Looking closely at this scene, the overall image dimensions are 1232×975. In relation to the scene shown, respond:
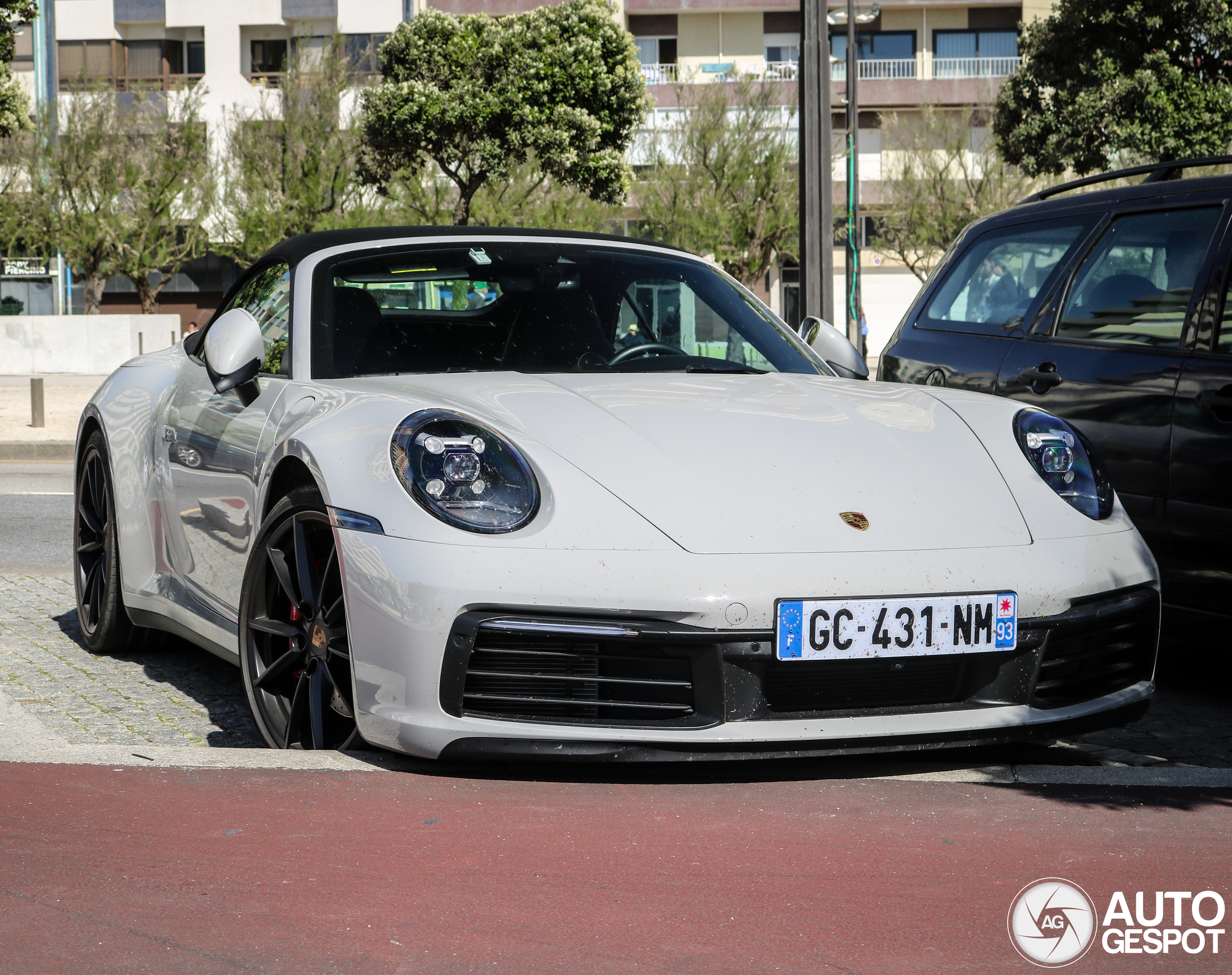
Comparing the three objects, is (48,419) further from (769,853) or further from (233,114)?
(233,114)

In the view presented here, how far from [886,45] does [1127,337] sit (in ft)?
159

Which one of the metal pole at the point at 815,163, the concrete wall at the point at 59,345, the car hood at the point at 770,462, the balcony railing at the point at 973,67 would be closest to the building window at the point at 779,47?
the balcony railing at the point at 973,67

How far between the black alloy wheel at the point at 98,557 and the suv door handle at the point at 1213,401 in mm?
3352

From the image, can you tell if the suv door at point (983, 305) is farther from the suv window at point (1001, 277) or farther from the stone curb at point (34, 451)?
the stone curb at point (34, 451)

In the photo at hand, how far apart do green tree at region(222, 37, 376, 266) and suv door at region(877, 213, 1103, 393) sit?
3088 cm

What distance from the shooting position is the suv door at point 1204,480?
406 cm

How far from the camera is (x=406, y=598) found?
2.89 metres

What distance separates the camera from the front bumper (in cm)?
284

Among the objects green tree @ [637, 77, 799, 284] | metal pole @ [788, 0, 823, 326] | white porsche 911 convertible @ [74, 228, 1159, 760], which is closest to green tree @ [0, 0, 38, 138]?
metal pole @ [788, 0, 823, 326]

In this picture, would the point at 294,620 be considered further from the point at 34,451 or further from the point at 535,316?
the point at 34,451

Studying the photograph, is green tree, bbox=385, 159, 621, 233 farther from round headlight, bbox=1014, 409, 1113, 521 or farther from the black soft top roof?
round headlight, bbox=1014, 409, 1113, 521

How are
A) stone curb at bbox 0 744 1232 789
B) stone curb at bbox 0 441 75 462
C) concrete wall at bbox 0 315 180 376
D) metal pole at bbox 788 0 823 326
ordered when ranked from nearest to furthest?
1. stone curb at bbox 0 744 1232 789
2. metal pole at bbox 788 0 823 326
3. stone curb at bbox 0 441 75 462
4. concrete wall at bbox 0 315 180 376

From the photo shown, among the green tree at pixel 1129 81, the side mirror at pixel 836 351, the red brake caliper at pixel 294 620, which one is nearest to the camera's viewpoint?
the red brake caliper at pixel 294 620

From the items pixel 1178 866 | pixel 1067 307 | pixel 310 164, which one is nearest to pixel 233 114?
pixel 310 164
